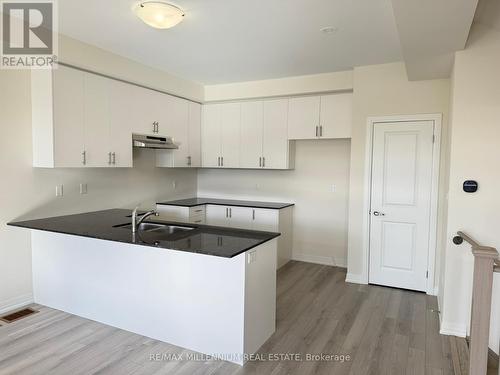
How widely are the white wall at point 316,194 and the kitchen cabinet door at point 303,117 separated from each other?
379 millimetres

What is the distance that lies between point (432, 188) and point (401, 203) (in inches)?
14.5

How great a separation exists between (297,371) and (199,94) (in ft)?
13.3

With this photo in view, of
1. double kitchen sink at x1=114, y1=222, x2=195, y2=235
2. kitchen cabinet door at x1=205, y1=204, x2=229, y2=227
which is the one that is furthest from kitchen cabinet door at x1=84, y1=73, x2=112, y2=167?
kitchen cabinet door at x1=205, y1=204, x2=229, y2=227

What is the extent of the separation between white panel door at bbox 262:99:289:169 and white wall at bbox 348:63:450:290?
102cm

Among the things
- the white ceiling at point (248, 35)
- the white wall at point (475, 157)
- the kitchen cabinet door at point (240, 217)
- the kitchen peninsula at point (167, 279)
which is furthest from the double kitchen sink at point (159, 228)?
the white wall at point (475, 157)

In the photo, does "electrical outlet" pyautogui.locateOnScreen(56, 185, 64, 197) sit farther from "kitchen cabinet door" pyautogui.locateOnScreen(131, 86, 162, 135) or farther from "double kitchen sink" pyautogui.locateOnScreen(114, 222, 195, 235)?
"kitchen cabinet door" pyautogui.locateOnScreen(131, 86, 162, 135)

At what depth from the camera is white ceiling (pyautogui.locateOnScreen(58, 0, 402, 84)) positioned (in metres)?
2.68

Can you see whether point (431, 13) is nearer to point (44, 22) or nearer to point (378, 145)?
point (378, 145)

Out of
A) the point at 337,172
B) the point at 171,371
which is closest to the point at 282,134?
the point at 337,172

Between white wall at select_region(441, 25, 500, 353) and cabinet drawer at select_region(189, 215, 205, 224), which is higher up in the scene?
white wall at select_region(441, 25, 500, 353)

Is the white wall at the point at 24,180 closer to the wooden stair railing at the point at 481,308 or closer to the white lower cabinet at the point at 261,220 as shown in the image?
the white lower cabinet at the point at 261,220

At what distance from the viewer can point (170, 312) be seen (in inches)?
109

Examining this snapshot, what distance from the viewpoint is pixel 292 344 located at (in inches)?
111

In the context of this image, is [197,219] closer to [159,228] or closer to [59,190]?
[159,228]
